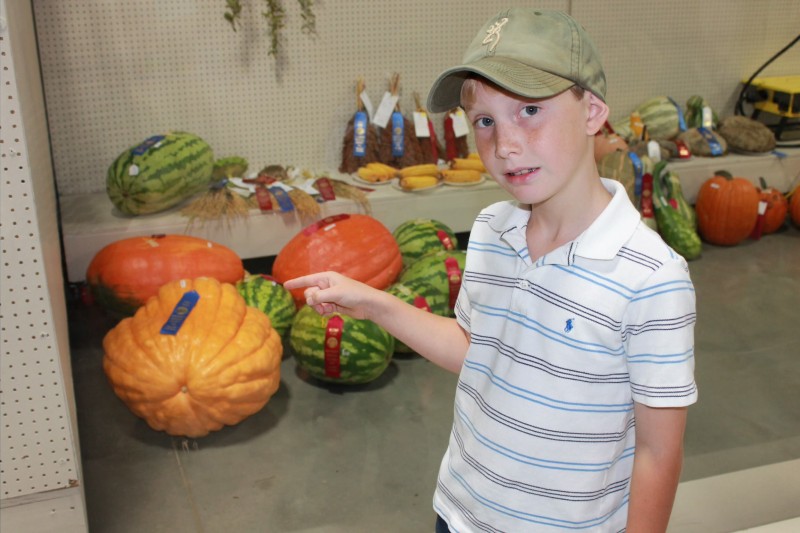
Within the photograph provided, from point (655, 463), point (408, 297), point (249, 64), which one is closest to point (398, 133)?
point (249, 64)

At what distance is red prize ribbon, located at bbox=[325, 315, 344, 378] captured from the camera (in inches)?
132

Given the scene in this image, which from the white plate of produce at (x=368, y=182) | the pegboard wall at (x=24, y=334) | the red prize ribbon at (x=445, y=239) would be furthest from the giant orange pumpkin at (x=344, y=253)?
the pegboard wall at (x=24, y=334)

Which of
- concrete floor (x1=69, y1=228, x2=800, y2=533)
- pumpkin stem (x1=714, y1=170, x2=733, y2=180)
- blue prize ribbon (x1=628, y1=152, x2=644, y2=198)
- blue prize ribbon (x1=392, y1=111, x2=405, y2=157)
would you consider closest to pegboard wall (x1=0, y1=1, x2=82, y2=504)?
concrete floor (x1=69, y1=228, x2=800, y2=533)

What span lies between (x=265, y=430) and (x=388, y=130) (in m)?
2.40

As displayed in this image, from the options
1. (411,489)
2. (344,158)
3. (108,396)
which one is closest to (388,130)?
(344,158)

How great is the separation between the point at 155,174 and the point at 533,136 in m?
3.24

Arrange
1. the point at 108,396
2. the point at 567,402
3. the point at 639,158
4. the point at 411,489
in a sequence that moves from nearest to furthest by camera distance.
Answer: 1. the point at 567,402
2. the point at 411,489
3. the point at 108,396
4. the point at 639,158

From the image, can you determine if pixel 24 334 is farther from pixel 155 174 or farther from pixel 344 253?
pixel 155 174

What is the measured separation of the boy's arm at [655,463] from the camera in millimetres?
1275

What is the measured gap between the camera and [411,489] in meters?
2.88

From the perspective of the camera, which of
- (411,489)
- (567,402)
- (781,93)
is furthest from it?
(781,93)

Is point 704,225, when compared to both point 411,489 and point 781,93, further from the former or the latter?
A: point 411,489

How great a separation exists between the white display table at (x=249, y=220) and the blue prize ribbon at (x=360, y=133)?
Answer: 210mm

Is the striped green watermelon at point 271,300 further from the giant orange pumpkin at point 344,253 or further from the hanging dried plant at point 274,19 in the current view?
the hanging dried plant at point 274,19
